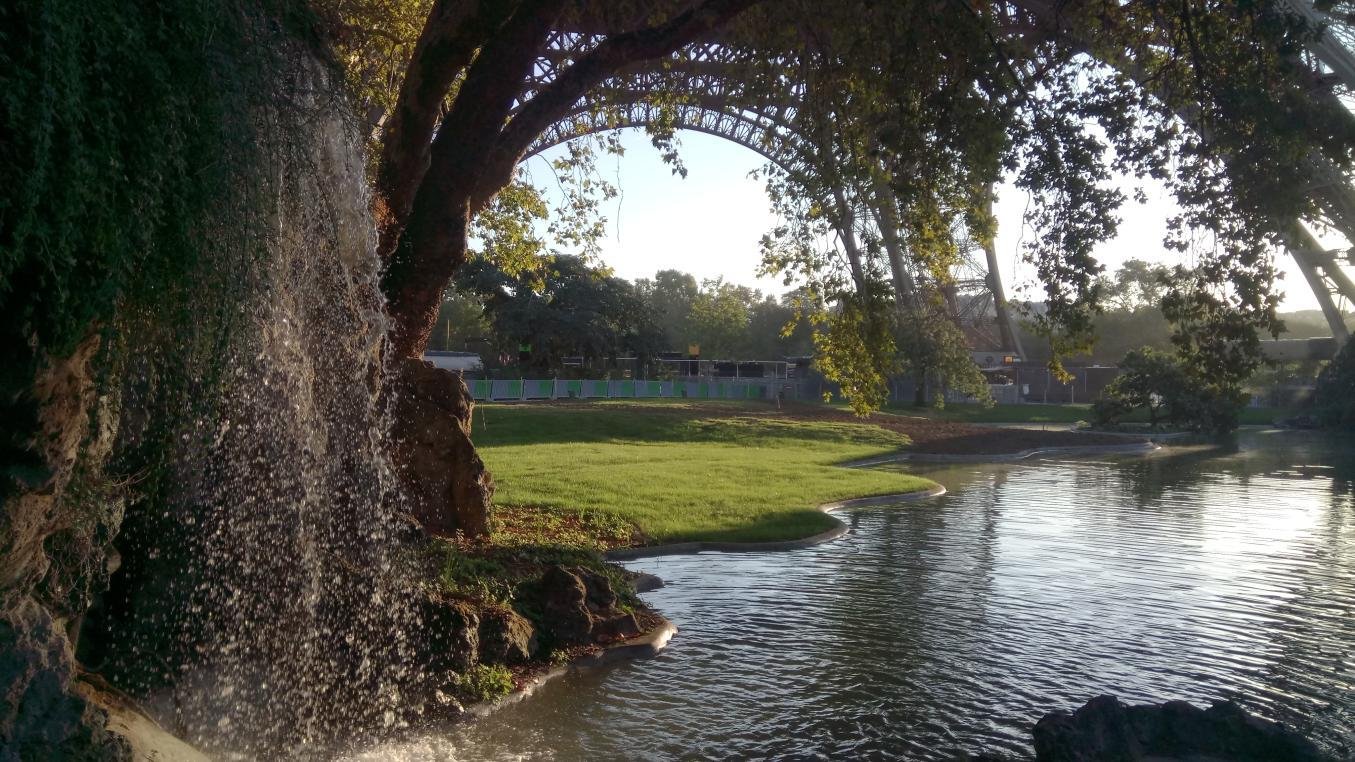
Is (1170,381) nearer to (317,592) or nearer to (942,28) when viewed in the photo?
(942,28)

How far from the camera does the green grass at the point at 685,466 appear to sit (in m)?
16.0

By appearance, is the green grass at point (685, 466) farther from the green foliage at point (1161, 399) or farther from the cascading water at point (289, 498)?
the green foliage at point (1161, 399)

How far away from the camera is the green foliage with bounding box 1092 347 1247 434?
42.8m

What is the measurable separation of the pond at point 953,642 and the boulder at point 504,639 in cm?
46

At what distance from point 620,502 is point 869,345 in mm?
5569

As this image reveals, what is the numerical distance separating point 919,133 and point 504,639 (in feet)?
22.4

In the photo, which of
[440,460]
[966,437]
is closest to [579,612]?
[440,460]

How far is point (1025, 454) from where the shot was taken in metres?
32.0

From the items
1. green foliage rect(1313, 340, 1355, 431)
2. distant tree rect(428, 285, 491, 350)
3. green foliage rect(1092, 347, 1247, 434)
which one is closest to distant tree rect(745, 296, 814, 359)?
distant tree rect(428, 285, 491, 350)

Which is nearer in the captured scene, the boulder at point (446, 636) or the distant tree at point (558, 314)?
the boulder at point (446, 636)

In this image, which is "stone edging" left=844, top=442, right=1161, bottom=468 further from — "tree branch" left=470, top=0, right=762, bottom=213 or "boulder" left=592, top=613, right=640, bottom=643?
"tree branch" left=470, top=0, right=762, bottom=213

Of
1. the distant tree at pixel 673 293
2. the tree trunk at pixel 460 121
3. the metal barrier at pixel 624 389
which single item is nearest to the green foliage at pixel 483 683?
the tree trunk at pixel 460 121

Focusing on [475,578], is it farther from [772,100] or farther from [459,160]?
[772,100]

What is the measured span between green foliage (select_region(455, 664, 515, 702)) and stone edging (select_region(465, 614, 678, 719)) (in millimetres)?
68
